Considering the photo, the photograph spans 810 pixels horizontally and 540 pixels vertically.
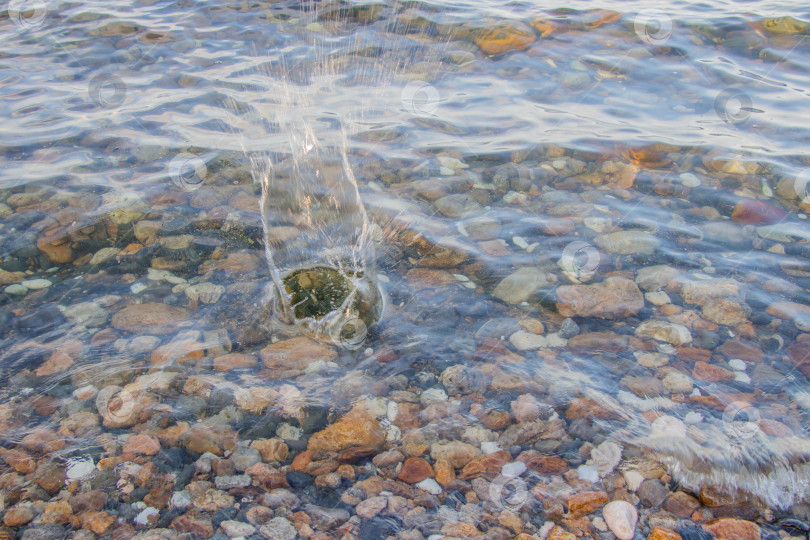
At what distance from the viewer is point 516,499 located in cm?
223

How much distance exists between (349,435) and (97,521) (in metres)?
1.05

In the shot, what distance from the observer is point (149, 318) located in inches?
124

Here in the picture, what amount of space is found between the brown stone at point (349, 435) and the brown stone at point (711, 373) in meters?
1.68

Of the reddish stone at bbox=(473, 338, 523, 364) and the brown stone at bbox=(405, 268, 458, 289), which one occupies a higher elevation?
the brown stone at bbox=(405, 268, 458, 289)

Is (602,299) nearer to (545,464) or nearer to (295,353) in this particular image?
(545,464)

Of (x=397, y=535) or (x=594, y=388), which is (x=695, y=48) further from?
(x=397, y=535)

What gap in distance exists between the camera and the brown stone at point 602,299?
322 centimetres

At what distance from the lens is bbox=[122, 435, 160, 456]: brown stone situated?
240 cm

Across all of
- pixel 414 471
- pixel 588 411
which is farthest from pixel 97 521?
pixel 588 411

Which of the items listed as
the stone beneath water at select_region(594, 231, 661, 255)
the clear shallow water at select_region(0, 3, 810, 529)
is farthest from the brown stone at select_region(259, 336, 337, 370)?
the stone beneath water at select_region(594, 231, 661, 255)

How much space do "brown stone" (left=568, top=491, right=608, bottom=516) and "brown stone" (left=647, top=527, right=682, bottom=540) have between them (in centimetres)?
20

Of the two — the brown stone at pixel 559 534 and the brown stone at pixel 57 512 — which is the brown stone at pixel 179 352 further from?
the brown stone at pixel 559 534

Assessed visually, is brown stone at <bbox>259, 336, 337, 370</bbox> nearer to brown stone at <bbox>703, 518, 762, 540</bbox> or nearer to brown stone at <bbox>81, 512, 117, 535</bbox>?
brown stone at <bbox>81, 512, 117, 535</bbox>

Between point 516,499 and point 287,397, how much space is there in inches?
47.3
